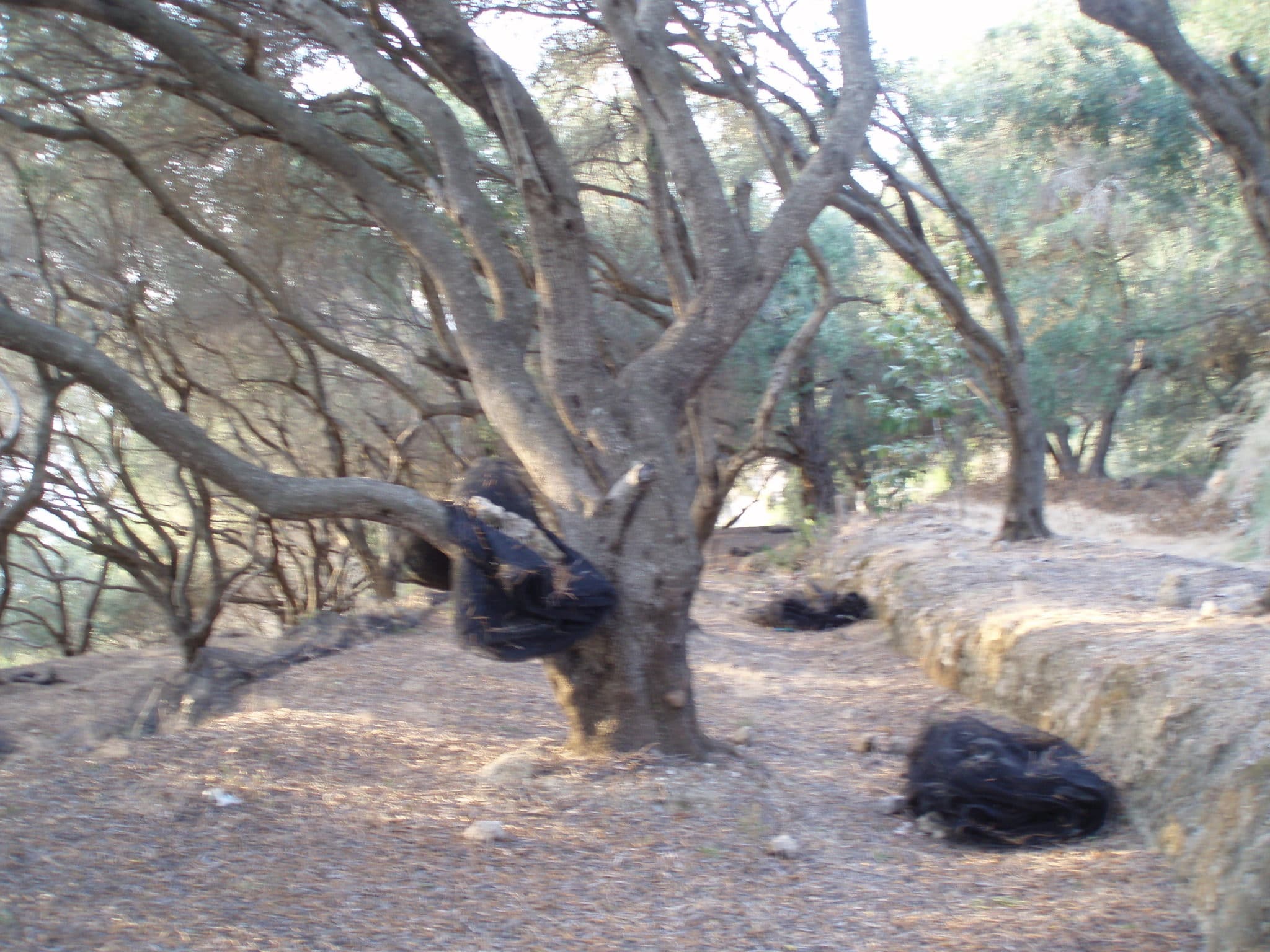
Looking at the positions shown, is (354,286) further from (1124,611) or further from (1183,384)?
(1183,384)

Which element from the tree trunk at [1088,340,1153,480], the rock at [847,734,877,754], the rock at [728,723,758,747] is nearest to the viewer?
the rock at [728,723,758,747]

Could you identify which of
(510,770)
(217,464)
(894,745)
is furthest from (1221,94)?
(217,464)

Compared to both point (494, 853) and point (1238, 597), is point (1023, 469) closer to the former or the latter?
point (1238, 597)

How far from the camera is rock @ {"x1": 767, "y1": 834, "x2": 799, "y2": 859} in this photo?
4.61 meters

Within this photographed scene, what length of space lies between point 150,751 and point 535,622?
2452 millimetres

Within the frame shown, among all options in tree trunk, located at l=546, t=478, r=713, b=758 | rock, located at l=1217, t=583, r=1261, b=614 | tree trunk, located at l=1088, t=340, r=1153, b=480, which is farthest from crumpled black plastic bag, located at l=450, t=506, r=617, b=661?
tree trunk, located at l=1088, t=340, r=1153, b=480

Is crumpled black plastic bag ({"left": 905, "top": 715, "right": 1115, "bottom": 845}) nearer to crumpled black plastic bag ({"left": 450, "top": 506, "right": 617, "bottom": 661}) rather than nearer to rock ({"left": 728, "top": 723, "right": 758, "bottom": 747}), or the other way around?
rock ({"left": 728, "top": 723, "right": 758, "bottom": 747})

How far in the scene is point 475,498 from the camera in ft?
16.2

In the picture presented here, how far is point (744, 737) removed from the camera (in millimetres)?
6402

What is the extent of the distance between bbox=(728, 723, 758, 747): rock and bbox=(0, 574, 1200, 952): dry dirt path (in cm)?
5

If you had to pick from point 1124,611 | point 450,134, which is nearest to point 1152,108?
point 1124,611

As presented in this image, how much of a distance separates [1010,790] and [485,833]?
2.36 metres

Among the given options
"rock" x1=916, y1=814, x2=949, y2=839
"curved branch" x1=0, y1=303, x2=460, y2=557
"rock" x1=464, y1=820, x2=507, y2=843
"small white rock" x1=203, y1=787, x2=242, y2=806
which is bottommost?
"rock" x1=916, y1=814, x2=949, y2=839

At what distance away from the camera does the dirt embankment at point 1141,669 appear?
3898 mm
